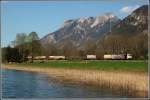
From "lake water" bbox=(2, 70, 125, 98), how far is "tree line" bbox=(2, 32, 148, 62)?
0.23 metres

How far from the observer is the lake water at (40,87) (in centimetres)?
415

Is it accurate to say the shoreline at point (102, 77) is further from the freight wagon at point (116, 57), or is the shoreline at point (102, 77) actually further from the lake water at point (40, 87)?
the freight wagon at point (116, 57)

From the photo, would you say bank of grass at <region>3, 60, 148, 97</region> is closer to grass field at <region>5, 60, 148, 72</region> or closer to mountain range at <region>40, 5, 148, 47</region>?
grass field at <region>5, 60, 148, 72</region>

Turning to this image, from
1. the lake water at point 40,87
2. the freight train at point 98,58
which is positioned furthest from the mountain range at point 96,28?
the lake water at point 40,87

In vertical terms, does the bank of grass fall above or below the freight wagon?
below

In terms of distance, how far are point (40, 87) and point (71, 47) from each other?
0.58m

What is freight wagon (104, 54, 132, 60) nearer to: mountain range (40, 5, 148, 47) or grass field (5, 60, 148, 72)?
grass field (5, 60, 148, 72)

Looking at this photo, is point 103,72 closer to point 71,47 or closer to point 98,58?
point 98,58

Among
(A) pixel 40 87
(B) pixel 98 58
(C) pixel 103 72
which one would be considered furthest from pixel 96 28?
(A) pixel 40 87

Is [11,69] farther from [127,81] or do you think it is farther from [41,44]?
[127,81]

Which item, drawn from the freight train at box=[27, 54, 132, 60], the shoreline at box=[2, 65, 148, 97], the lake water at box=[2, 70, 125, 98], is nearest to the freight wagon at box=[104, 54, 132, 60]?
the freight train at box=[27, 54, 132, 60]

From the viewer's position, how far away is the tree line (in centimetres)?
411

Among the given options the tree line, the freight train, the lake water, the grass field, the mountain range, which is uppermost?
the mountain range

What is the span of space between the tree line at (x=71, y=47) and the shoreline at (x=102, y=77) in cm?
18
